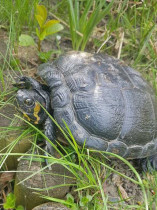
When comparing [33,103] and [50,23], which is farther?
[50,23]

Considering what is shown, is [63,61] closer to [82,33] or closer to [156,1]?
[82,33]

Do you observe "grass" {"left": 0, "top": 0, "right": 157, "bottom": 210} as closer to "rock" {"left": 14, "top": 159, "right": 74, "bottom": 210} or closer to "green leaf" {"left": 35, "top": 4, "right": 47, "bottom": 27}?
"green leaf" {"left": 35, "top": 4, "right": 47, "bottom": 27}

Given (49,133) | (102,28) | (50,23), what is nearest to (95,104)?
(49,133)

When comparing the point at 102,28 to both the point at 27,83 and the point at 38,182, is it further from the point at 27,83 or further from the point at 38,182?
the point at 38,182

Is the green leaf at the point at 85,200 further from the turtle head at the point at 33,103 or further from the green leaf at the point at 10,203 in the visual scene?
the turtle head at the point at 33,103

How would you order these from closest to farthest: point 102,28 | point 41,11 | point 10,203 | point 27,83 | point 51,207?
point 51,207 → point 10,203 → point 27,83 → point 41,11 → point 102,28

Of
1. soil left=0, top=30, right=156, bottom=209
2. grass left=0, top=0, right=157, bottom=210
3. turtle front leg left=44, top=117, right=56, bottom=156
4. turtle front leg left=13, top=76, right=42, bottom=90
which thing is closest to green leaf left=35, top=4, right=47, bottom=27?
grass left=0, top=0, right=157, bottom=210

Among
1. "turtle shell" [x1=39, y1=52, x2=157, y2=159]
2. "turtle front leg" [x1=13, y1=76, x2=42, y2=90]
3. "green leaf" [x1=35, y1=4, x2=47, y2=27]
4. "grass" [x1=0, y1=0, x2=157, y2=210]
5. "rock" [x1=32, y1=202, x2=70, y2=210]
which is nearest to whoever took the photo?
"rock" [x1=32, y1=202, x2=70, y2=210]
